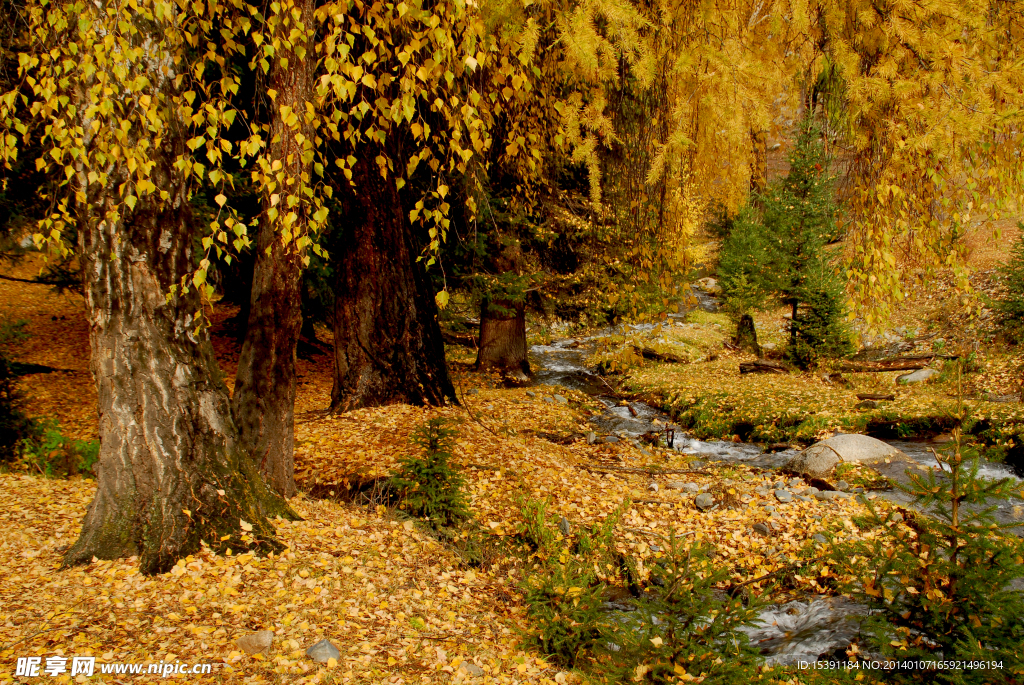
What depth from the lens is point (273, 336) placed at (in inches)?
150

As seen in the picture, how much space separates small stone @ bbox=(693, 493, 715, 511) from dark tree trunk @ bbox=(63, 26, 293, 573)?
4.10 metres

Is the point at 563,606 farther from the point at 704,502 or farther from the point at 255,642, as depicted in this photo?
the point at 704,502

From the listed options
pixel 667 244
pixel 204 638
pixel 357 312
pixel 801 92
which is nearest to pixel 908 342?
pixel 667 244

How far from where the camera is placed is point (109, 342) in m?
2.90

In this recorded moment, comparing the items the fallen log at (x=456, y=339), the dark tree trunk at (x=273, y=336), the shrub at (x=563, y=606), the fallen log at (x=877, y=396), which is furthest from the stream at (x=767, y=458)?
the dark tree trunk at (x=273, y=336)

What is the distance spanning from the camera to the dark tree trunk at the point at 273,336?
11.7ft

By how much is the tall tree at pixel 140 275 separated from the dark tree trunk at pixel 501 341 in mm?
7043

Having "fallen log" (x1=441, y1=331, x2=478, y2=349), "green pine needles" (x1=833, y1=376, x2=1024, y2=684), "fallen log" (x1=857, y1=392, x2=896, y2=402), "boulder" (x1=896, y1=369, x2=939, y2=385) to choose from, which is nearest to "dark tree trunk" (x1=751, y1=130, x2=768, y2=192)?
"green pine needles" (x1=833, y1=376, x2=1024, y2=684)

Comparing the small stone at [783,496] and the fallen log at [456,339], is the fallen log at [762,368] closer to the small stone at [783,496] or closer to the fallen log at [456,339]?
the fallen log at [456,339]

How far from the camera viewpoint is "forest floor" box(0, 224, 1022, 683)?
2.59 metres

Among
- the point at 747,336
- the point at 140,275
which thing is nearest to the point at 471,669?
the point at 140,275

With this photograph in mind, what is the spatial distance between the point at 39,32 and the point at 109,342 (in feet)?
5.43

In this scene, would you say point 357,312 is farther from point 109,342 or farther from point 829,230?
point 829,230

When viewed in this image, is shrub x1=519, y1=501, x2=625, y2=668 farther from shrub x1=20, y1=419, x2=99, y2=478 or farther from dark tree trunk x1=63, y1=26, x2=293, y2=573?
shrub x1=20, y1=419, x2=99, y2=478
